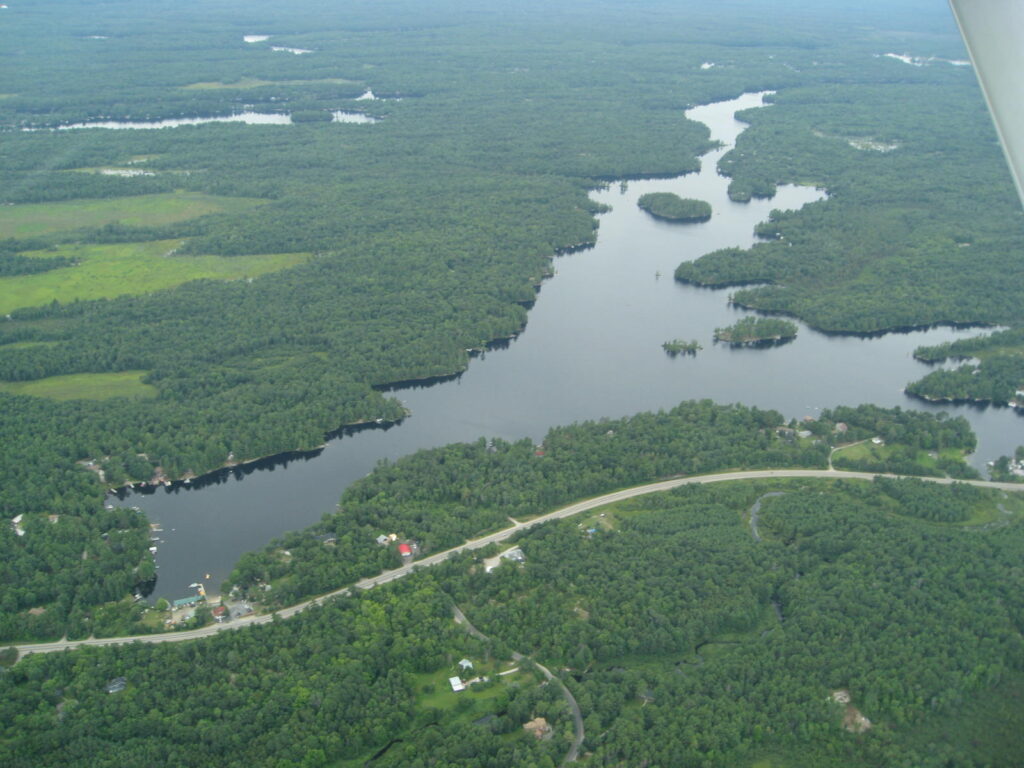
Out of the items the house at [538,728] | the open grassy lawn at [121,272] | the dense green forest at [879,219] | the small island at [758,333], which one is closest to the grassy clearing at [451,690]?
the house at [538,728]

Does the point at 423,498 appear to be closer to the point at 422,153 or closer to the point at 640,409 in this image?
the point at 640,409

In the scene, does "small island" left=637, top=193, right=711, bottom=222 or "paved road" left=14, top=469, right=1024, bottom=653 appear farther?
"small island" left=637, top=193, right=711, bottom=222

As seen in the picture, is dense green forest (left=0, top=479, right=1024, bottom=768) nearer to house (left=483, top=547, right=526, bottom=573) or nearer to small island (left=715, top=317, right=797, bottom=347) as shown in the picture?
house (left=483, top=547, right=526, bottom=573)

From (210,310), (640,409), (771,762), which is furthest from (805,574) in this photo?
(210,310)

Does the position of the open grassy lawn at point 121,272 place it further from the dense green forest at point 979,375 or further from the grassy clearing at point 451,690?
the dense green forest at point 979,375

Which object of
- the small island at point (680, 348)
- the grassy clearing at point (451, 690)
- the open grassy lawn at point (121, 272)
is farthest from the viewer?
the open grassy lawn at point (121, 272)

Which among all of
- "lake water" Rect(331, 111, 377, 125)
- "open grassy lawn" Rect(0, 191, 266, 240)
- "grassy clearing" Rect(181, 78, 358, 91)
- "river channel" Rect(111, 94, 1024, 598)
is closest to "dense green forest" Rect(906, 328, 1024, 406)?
"river channel" Rect(111, 94, 1024, 598)

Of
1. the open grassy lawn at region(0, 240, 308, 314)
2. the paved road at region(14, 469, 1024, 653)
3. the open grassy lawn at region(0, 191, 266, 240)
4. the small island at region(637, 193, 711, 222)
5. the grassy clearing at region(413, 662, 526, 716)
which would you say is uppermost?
the open grassy lawn at region(0, 191, 266, 240)
